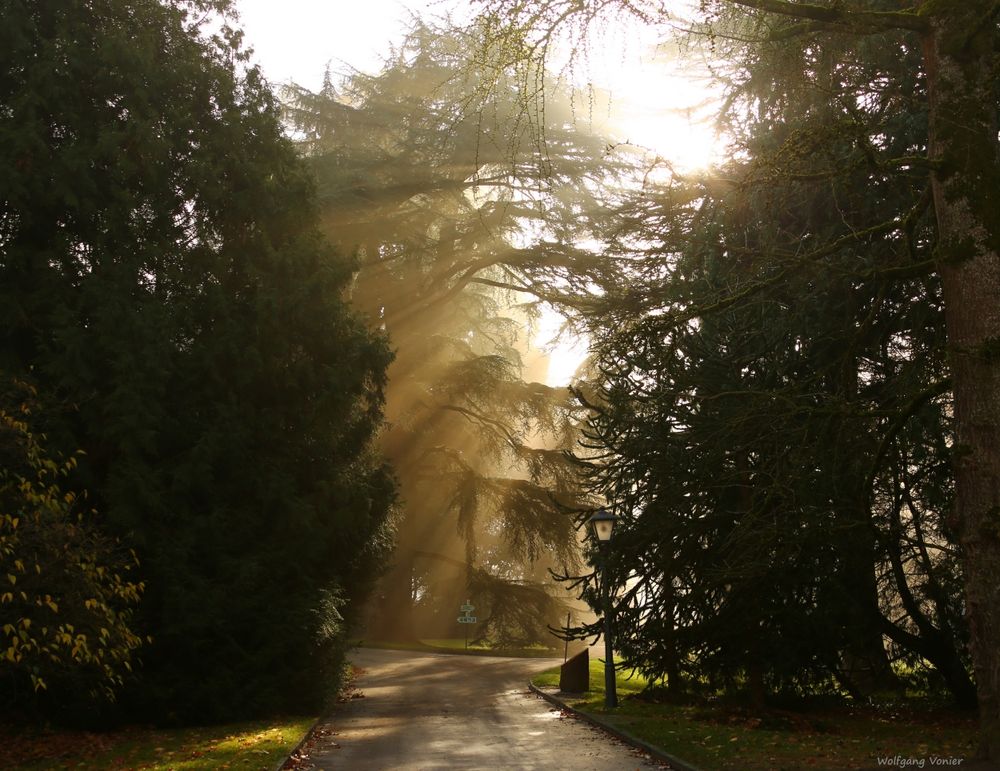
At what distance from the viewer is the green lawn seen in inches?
441

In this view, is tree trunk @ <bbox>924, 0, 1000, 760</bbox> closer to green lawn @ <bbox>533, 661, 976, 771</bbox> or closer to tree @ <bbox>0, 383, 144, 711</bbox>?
green lawn @ <bbox>533, 661, 976, 771</bbox>

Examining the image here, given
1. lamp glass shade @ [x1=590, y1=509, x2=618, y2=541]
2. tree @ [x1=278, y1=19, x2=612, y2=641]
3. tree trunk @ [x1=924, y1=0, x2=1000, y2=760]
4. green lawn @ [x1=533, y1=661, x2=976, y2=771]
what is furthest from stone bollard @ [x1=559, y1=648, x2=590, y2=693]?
tree trunk @ [x1=924, y1=0, x2=1000, y2=760]

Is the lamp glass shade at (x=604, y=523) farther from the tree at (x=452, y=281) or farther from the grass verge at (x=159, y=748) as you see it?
the grass verge at (x=159, y=748)

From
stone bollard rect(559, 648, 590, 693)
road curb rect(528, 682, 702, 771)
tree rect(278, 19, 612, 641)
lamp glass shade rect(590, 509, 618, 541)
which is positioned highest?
tree rect(278, 19, 612, 641)

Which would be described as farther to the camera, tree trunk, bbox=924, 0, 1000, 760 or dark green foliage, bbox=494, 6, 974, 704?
dark green foliage, bbox=494, 6, 974, 704

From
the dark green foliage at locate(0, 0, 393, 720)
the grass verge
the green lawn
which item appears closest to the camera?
the green lawn

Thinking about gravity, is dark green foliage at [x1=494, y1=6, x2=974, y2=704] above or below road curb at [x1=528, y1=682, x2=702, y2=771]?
above

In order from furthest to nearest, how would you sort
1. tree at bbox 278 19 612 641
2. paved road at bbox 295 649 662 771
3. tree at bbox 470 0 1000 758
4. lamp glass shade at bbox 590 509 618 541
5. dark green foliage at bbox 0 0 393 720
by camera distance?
tree at bbox 278 19 612 641, lamp glass shade at bbox 590 509 618 541, dark green foliage at bbox 0 0 393 720, paved road at bbox 295 649 662 771, tree at bbox 470 0 1000 758

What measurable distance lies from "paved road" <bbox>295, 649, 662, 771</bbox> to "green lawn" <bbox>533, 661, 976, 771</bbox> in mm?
769

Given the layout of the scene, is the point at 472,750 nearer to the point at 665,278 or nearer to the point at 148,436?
the point at 148,436

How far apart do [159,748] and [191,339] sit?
697 cm

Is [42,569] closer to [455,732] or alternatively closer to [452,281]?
[455,732]

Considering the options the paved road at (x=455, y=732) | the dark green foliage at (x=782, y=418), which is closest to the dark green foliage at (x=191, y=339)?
the paved road at (x=455, y=732)

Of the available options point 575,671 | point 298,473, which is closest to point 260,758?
point 298,473
